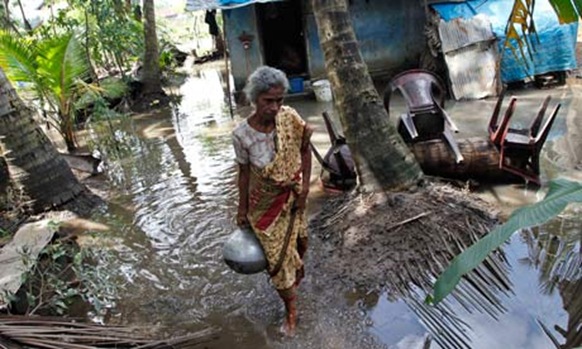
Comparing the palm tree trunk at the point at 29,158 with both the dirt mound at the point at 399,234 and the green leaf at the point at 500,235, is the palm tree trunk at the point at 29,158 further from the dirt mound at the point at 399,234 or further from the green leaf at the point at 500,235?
the green leaf at the point at 500,235

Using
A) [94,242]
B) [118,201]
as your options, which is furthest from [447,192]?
[118,201]

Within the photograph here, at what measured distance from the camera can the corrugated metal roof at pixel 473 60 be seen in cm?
922

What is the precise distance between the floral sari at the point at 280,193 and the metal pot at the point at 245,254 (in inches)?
→ 1.8

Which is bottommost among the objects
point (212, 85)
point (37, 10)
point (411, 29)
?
point (212, 85)

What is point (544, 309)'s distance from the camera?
316 cm

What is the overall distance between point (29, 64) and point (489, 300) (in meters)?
7.40

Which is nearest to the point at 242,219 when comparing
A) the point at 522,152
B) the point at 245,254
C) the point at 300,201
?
the point at 245,254

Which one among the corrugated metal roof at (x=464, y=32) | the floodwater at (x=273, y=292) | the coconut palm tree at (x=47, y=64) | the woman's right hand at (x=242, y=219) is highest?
the coconut palm tree at (x=47, y=64)

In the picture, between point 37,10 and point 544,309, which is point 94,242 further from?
point 37,10

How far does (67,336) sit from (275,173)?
1.49 meters

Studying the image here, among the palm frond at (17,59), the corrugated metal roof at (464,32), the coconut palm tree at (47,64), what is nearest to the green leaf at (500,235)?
the coconut palm tree at (47,64)

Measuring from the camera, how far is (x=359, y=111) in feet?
14.5

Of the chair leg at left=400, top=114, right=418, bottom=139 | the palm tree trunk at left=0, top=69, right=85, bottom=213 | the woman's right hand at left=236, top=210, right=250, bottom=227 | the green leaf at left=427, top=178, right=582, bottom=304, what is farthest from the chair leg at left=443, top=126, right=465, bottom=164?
the palm tree trunk at left=0, top=69, right=85, bottom=213

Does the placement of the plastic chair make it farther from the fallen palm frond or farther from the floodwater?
the fallen palm frond
